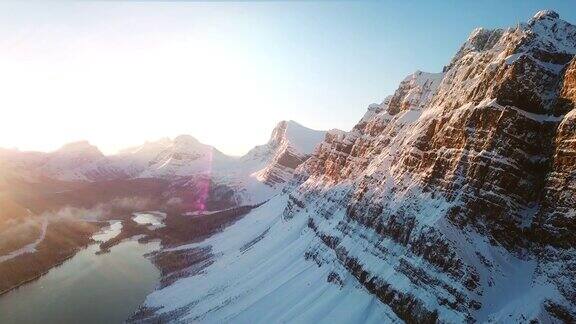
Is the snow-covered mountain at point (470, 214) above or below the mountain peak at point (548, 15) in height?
below

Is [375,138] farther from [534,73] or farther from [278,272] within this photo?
[534,73]

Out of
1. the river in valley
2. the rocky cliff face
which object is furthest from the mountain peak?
the river in valley

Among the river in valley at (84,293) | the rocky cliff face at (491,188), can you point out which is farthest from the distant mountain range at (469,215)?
the river in valley at (84,293)

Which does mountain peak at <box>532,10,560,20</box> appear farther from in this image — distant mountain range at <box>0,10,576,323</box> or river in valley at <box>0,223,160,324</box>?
river in valley at <box>0,223,160,324</box>

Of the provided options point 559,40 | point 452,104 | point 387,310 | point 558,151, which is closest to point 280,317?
point 387,310

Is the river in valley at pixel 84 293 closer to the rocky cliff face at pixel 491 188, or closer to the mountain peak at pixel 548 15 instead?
the rocky cliff face at pixel 491 188
